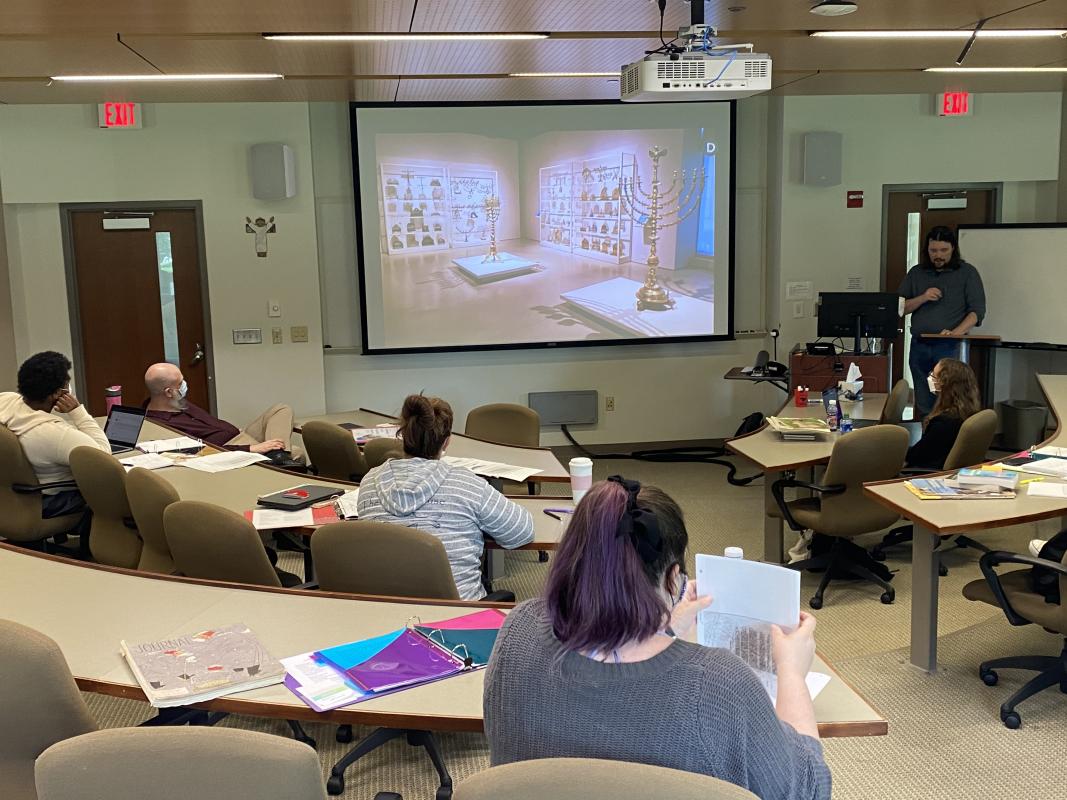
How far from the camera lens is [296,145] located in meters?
7.34

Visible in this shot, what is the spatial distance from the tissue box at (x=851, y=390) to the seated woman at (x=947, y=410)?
1.07 meters

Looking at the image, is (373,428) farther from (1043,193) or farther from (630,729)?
(1043,193)

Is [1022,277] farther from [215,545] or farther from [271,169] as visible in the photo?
[215,545]

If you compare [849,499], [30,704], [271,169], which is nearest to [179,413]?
[271,169]

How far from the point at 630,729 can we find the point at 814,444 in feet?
12.1

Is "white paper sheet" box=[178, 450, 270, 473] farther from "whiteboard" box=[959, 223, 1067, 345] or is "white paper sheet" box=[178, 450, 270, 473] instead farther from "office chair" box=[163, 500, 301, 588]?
"whiteboard" box=[959, 223, 1067, 345]

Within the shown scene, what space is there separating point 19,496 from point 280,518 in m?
1.72

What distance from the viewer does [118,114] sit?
7.11 metres

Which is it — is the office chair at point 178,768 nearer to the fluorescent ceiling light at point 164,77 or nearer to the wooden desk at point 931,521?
the wooden desk at point 931,521

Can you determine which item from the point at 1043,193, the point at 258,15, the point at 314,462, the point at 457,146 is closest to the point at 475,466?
the point at 314,462

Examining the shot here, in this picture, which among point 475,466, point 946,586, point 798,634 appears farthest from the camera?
point 946,586

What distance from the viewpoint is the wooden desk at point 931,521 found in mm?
3654

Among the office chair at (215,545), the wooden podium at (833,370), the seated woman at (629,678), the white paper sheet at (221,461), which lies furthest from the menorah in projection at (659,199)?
the seated woman at (629,678)

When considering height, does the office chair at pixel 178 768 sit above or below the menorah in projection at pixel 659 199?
below
